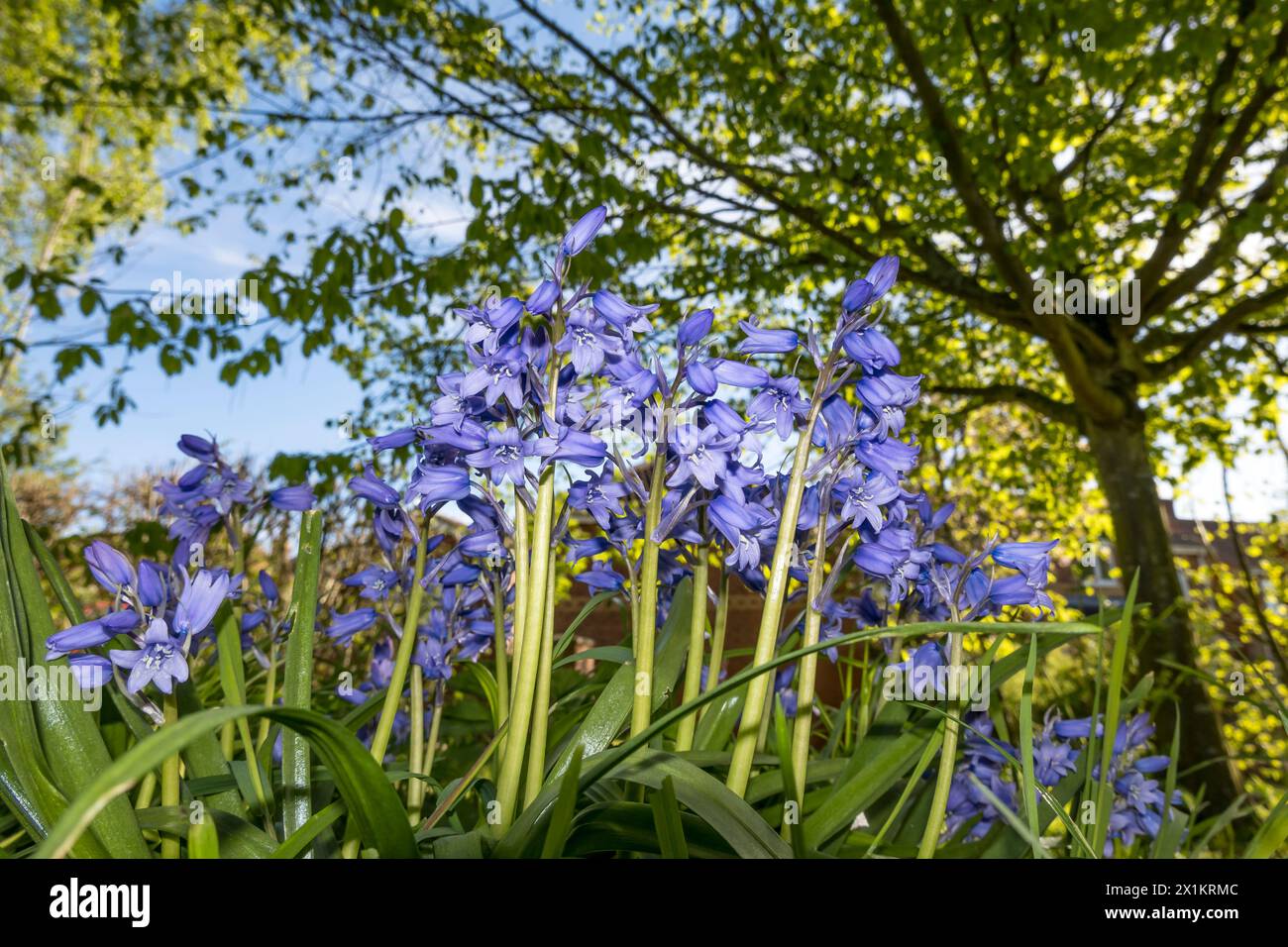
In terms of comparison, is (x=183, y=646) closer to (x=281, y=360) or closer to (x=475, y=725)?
(x=475, y=725)

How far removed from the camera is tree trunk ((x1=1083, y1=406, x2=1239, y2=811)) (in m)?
6.41

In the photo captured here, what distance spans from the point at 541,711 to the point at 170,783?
49 centimetres

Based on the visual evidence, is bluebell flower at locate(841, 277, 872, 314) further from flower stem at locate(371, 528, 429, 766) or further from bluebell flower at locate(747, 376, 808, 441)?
flower stem at locate(371, 528, 429, 766)

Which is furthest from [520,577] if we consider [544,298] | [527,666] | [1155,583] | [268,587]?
[1155,583]

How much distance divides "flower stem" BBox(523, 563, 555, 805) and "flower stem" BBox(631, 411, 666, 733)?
112mm

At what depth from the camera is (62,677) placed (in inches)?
41.6

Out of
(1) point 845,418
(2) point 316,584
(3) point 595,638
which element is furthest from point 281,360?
(3) point 595,638

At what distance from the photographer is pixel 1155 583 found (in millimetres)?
6824

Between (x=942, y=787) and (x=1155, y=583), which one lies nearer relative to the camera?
(x=942, y=787)

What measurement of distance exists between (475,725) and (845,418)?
1.55 metres

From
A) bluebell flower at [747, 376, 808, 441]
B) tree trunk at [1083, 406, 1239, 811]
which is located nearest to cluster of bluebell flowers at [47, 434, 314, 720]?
bluebell flower at [747, 376, 808, 441]

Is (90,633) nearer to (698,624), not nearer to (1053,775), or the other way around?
(698,624)

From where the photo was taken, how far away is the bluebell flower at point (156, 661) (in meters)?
1.01

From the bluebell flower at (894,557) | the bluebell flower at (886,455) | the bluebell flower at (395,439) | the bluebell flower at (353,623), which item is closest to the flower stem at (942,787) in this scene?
the bluebell flower at (894,557)
